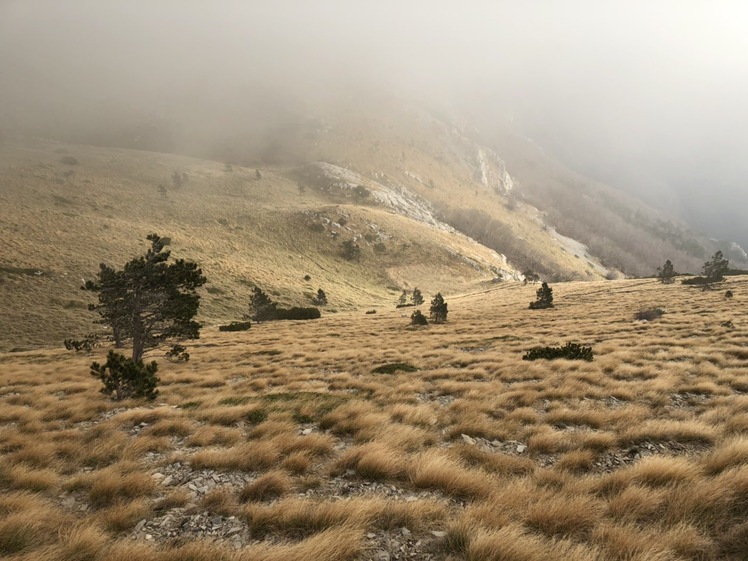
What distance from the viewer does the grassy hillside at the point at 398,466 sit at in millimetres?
3928

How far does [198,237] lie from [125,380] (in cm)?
6577

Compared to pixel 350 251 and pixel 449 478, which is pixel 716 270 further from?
pixel 350 251

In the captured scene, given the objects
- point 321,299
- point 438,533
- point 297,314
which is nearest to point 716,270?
point 297,314

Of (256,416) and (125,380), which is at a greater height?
(125,380)

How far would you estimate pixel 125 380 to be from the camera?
11.5 m

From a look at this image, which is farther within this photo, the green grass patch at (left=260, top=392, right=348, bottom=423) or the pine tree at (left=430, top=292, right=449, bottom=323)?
the pine tree at (left=430, top=292, right=449, bottom=323)

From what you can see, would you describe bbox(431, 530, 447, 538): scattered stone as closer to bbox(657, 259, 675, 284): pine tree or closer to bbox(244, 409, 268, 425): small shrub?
bbox(244, 409, 268, 425): small shrub

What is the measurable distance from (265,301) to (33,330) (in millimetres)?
21224

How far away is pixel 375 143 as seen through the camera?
18100 cm

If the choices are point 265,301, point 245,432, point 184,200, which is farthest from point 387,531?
point 184,200

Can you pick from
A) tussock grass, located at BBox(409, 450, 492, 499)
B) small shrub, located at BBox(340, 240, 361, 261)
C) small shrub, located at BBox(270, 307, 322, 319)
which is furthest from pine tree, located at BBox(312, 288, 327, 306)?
tussock grass, located at BBox(409, 450, 492, 499)

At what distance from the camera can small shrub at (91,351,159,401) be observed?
446 inches

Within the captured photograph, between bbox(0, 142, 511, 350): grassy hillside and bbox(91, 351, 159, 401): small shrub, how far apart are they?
28.9 m

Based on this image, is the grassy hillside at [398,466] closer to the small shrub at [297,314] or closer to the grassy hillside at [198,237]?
the small shrub at [297,314]
